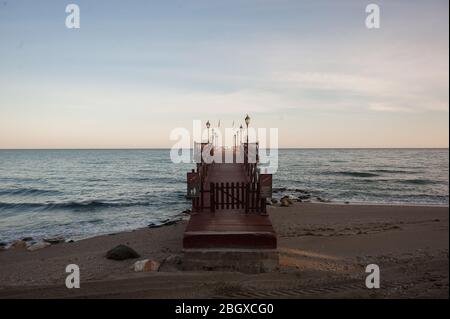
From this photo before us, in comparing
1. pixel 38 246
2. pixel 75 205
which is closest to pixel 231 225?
pixel 38 246

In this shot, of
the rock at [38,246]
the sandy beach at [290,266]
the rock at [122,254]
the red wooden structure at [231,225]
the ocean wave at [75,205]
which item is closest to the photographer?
the sandy beach at [290,266]

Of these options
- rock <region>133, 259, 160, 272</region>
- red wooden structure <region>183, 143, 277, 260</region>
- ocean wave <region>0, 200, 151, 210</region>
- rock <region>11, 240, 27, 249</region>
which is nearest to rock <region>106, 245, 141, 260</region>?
rock <region>133, 259, 160, 272</region>

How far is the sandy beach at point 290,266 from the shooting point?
808cm

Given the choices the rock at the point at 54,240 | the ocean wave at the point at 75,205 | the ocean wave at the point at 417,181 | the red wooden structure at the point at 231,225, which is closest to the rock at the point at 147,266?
the red wooden structure at the point at 231,225

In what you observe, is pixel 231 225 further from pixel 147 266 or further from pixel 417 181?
pixel 417 181

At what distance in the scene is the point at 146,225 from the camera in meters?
22.4

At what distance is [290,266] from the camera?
421 inches

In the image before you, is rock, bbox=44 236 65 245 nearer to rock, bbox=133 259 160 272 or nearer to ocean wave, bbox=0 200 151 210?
rock, bbox=133 259 160 272

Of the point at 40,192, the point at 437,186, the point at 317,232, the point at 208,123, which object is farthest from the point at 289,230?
the point at 40,192

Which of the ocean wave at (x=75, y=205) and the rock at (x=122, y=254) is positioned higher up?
the rock at (x=122, y=254)

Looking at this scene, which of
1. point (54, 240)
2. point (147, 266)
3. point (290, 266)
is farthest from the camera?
point (54, 240)

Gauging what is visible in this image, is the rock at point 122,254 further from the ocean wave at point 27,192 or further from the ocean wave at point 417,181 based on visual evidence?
the ocean wave at point 417,181

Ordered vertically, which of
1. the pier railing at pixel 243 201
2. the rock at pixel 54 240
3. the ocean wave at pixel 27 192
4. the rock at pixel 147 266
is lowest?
the ocean wave at pixel 27 192
